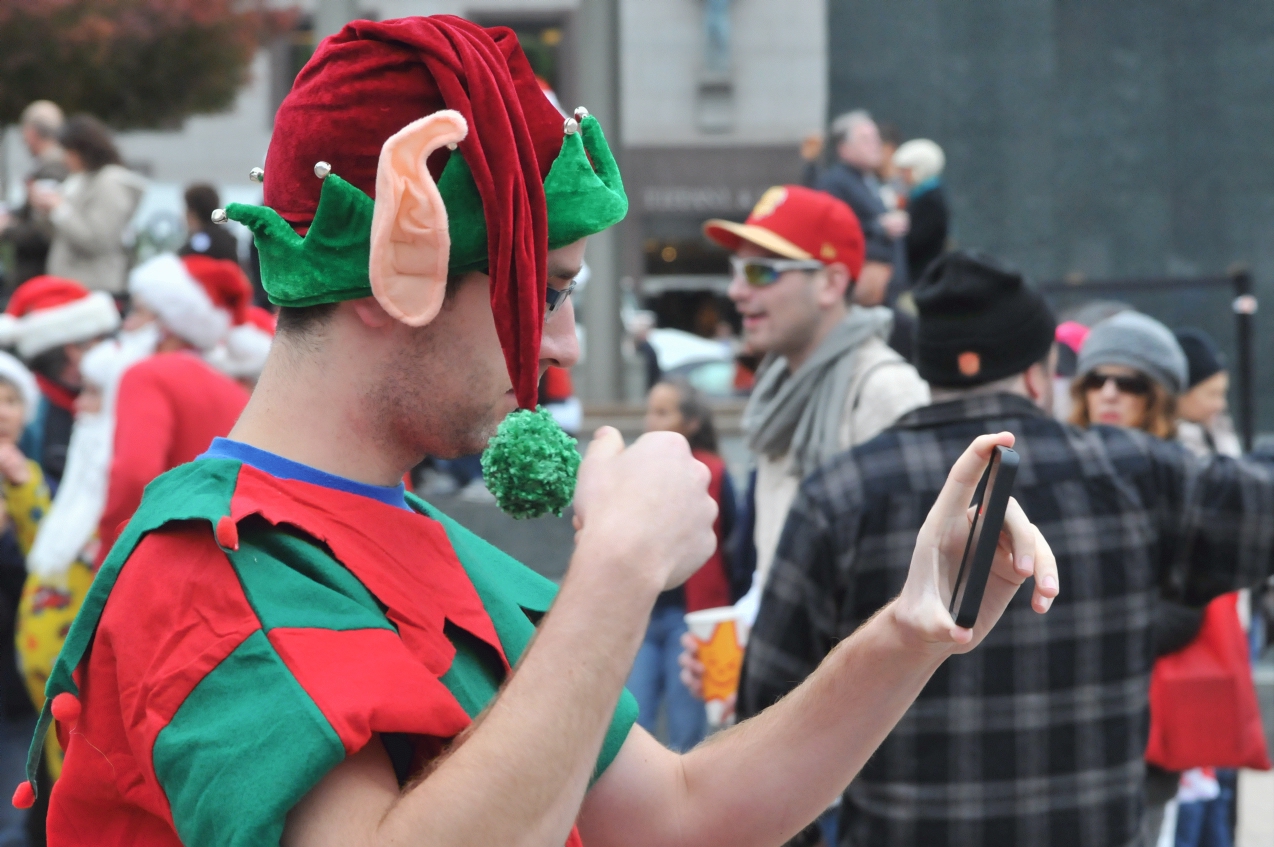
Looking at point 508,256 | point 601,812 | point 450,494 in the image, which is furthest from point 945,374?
point 450,494

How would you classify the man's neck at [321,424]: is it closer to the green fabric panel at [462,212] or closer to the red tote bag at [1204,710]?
the green fabric panel at [462,212]

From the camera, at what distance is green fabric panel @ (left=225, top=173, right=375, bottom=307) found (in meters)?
1.57

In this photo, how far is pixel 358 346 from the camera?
164cm

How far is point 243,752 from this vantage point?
135 centimetres

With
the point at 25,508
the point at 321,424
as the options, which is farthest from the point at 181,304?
the point at 321,424

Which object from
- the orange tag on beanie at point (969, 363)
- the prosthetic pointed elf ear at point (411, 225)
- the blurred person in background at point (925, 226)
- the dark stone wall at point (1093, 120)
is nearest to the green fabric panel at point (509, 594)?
the prosthetic pointed elf ear at point (411, 225)

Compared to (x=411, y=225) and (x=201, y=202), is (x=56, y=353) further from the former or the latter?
(x=411, y=225)

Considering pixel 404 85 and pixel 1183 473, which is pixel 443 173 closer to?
pixel 404 85

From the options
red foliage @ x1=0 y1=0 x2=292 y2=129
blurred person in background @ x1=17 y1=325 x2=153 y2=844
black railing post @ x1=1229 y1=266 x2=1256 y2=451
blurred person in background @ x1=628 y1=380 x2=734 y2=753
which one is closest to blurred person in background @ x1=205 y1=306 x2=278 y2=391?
blurred person in background @ x1=17 y1=325 x2=153 y2=844

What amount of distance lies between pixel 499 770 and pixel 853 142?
22.9 feet

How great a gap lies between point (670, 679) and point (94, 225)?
180 inches

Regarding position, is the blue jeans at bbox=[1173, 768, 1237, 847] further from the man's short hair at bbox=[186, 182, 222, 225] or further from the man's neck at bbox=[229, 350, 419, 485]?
the man's short hair at bbox=[186, 182, 222, 225]

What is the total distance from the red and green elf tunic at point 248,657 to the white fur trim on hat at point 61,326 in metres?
4.59

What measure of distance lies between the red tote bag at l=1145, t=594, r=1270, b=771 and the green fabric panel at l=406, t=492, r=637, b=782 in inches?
92.1
